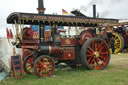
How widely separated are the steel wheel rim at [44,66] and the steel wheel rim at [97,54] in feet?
4.52

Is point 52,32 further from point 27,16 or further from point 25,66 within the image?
point 25,66

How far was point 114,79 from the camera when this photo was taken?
13.8 ft

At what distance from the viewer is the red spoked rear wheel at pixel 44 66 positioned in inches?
182

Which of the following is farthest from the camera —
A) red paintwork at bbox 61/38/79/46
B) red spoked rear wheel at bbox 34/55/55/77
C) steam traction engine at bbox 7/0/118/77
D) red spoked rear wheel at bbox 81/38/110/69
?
red paintwork at bbox 61/38/79/46

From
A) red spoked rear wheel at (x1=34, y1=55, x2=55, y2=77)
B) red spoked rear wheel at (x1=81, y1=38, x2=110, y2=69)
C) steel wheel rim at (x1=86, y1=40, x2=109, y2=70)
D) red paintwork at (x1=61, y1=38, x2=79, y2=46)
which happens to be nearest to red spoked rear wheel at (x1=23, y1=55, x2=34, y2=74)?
red spoked rear wheel at (x1=34, y1=55, x2=55, y2=77)

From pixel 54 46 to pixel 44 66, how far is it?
829 mm

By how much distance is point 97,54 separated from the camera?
223 inches

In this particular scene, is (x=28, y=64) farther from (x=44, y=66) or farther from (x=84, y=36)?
(x=84, y=36)

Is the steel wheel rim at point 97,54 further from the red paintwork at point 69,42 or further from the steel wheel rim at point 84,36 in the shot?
the red paintwork at point 69,42

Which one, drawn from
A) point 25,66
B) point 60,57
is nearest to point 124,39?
point 60,57

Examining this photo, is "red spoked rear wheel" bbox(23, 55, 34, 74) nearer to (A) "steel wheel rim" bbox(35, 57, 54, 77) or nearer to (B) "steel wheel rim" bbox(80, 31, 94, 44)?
(A) "steel wheel rim" bbox(35, 57, 54, 77)

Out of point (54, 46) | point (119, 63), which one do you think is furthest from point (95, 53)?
point (119, 63)

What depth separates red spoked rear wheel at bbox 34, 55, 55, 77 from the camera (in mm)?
4625

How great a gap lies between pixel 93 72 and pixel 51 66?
4.45 ft
